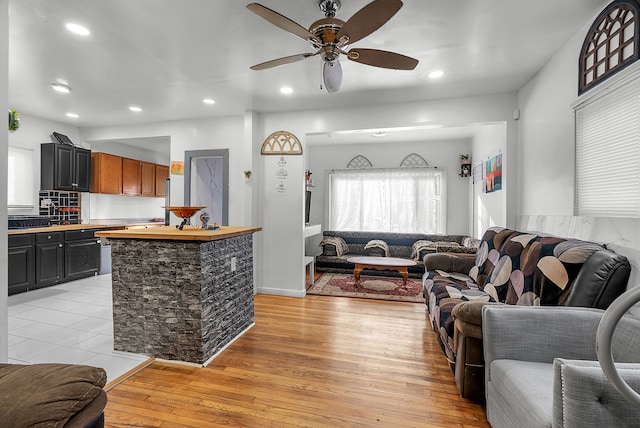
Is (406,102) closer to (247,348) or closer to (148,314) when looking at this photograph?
(247,348)

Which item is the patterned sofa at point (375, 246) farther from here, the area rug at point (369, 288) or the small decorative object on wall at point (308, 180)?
the small decorative object on wall at point (308, 180)

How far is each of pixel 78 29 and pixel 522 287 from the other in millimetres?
3898

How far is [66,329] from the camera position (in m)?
3.00

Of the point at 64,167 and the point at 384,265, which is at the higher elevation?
the point at 64,167

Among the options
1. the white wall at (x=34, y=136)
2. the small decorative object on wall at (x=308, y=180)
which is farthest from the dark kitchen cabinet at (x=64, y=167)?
the small decorative object on wall at (x=308, y=180)

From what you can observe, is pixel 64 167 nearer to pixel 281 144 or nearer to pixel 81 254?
pixel 81 254

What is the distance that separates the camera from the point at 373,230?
6.36m

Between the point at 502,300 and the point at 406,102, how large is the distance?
2563mm

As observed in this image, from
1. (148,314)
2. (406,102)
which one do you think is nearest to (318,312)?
(148,314)

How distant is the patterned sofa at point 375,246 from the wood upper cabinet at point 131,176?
403 centimetres

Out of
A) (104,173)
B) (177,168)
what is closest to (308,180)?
(177,168)

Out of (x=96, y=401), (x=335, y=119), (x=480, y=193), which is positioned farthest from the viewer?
(x=480, y=193)

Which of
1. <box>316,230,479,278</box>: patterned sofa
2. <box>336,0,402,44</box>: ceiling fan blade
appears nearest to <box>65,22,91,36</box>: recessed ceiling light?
<box>336,0,402,44</box>: ceiling fan blade

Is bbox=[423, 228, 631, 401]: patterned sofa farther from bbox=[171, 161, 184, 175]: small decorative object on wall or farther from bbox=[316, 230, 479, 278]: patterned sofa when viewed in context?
bbox=[171, 161, 184, 175]: small decorative object on wall
